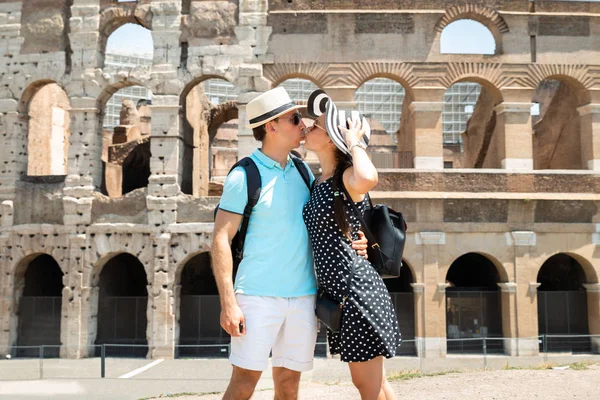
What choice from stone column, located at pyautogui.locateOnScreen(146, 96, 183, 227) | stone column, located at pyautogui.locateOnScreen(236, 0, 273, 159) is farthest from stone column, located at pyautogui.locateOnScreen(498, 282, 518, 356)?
stone column, located at pyautogui.locateOnScreen(146, 96, 183, 227)

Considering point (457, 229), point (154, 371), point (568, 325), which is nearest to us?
point (154, 371)

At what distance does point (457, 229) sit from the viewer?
48.8ft

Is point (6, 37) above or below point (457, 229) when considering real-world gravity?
above

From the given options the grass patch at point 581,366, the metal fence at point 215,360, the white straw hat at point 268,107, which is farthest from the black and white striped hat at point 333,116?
the metal fence at point 215,360

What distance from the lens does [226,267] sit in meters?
3.57

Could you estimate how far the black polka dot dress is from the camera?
3.54 metres

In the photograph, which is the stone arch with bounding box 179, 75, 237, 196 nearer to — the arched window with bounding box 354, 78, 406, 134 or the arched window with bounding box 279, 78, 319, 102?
the arched window with bounding box 279, 78, 319, 102

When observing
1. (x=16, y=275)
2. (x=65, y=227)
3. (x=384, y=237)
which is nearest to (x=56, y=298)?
(x=16, y=275)

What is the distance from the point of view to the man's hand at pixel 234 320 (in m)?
3.44

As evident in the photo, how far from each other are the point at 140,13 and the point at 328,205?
13.7 metres

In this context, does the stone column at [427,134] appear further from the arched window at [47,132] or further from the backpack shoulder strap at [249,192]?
the backpack shoulder strap at [249,192]

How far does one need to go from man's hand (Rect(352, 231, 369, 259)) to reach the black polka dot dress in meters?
0.03

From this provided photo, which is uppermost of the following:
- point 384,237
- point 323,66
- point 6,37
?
point 6,37

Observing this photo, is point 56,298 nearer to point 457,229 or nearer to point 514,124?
point 457,229
